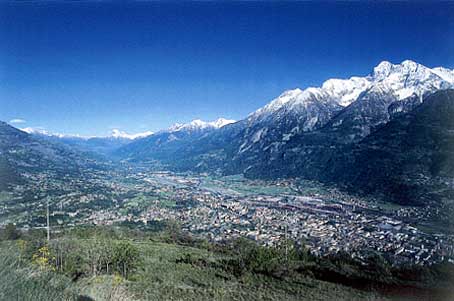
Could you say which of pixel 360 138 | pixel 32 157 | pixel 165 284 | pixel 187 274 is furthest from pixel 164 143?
pixel 165 284

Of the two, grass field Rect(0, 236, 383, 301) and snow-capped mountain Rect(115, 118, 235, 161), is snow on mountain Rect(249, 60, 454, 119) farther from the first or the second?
snow-capped mountain Rect(115, 118, 235, 161)

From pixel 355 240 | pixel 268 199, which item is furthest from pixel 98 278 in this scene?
pixel 268 199

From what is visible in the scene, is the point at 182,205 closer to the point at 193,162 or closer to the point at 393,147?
the point at 193,162

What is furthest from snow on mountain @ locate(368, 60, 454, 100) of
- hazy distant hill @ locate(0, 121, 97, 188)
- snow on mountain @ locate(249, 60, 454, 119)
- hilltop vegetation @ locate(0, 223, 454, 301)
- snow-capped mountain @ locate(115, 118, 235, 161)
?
snow-capped mountain @ locate(115, 118, 235, 161)

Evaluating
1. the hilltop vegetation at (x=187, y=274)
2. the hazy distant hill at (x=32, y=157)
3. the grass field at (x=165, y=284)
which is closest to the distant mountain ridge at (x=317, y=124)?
the hilltop vegetation at (x=187, y=274)

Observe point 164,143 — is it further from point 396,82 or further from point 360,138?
point 396,82

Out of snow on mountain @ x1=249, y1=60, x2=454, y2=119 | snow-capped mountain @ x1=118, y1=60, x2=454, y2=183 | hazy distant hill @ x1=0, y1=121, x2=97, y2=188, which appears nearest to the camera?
snow on mountain @ x1=249, y1=60, x2=454, y2=119

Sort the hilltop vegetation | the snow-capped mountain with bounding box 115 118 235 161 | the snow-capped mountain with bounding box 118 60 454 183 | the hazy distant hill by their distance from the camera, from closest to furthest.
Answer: the hilltop vegetation, the snow-capped mountain with bounding box 118 60 454 183, the hazy distant hill, the snow-capped mountain with bounding box 115 118 235 161
